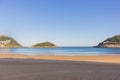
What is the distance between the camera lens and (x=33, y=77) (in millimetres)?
12391

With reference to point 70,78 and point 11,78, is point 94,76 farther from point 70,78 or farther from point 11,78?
point 11,78

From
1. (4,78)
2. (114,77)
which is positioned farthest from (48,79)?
(114,77)

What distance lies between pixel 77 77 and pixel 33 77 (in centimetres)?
199

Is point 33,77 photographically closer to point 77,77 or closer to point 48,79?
point 48,79

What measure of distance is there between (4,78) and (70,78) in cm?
294

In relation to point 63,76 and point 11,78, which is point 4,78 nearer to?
point 11,78

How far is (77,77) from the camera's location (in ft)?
40.5

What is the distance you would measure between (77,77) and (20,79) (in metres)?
2.54

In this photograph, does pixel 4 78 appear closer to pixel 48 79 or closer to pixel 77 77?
pixel 48 79

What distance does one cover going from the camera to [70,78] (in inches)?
477

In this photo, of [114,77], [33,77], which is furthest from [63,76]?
[114,77]

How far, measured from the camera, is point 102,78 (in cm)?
Result: 1205

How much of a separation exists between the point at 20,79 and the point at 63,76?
2007 millimetres

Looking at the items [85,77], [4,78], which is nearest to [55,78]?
[85,77]
